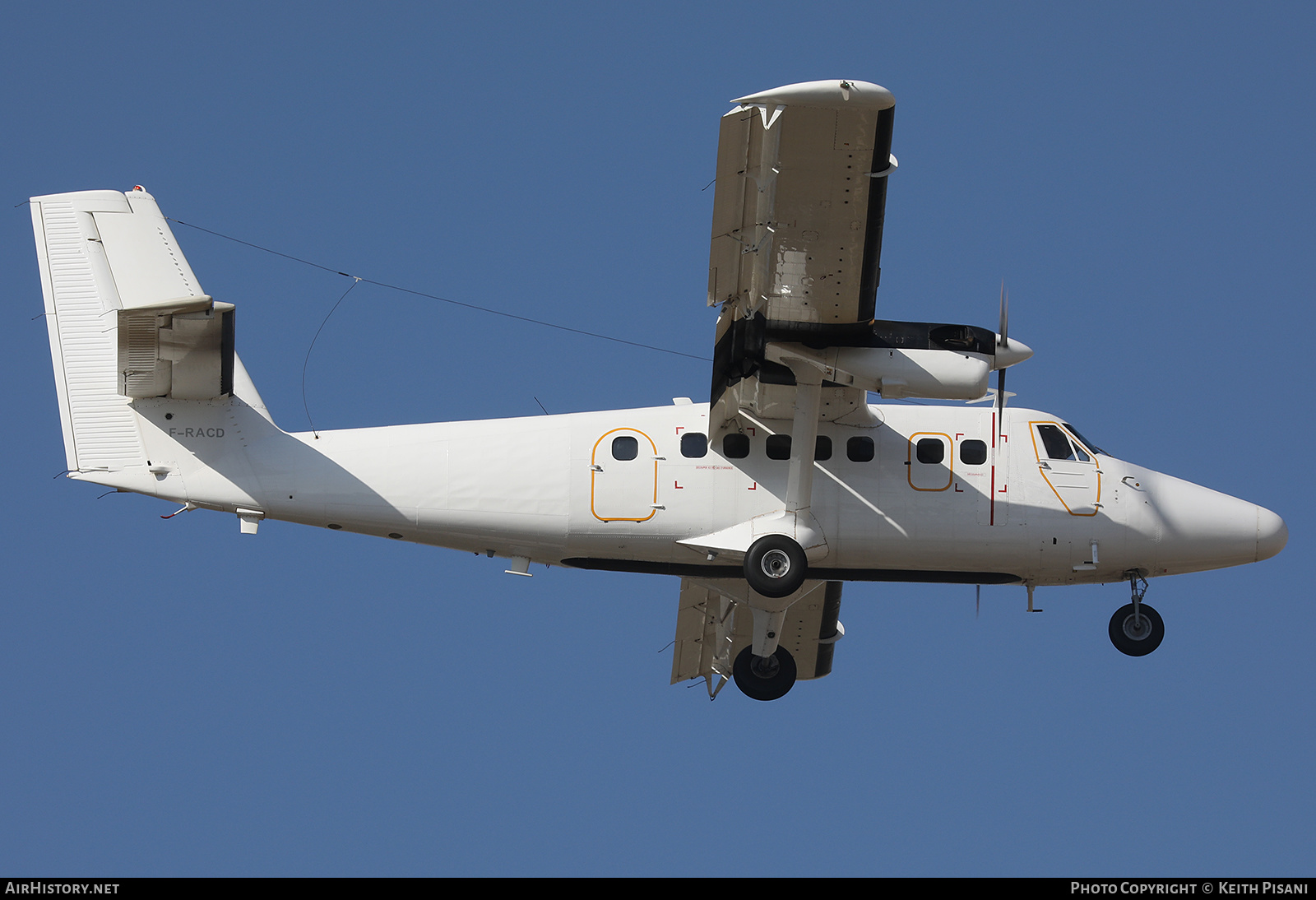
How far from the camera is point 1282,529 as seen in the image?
21.6 m

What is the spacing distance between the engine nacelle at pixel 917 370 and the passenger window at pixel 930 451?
68.3 inches

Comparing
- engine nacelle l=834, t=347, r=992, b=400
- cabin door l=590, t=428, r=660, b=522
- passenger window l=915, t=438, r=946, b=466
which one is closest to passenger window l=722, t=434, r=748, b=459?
cabin door l=590, t=428, r=660, b=522

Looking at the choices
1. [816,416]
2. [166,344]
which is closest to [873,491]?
[816,416]

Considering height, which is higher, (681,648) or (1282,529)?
(1282,529)

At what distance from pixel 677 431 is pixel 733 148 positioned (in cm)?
456

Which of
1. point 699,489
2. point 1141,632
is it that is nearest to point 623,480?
point 699,489

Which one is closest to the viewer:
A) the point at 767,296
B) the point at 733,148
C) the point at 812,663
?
the point at 733,148

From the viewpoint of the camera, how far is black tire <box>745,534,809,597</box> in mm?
19844

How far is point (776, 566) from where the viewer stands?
20031 millimetres

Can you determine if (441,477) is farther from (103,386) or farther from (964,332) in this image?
(964,332)

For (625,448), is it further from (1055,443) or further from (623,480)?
(1055,443)

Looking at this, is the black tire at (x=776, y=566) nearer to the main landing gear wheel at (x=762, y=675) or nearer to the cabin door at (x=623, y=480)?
the cabin door at (x=623, y=480)

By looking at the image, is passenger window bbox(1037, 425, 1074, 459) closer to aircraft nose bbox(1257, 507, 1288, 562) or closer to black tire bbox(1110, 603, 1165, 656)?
black tire bbox(1110, 603, 1165, 656)

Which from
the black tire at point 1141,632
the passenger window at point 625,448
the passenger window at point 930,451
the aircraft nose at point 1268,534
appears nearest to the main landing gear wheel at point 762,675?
the passenger window at point 930,451
